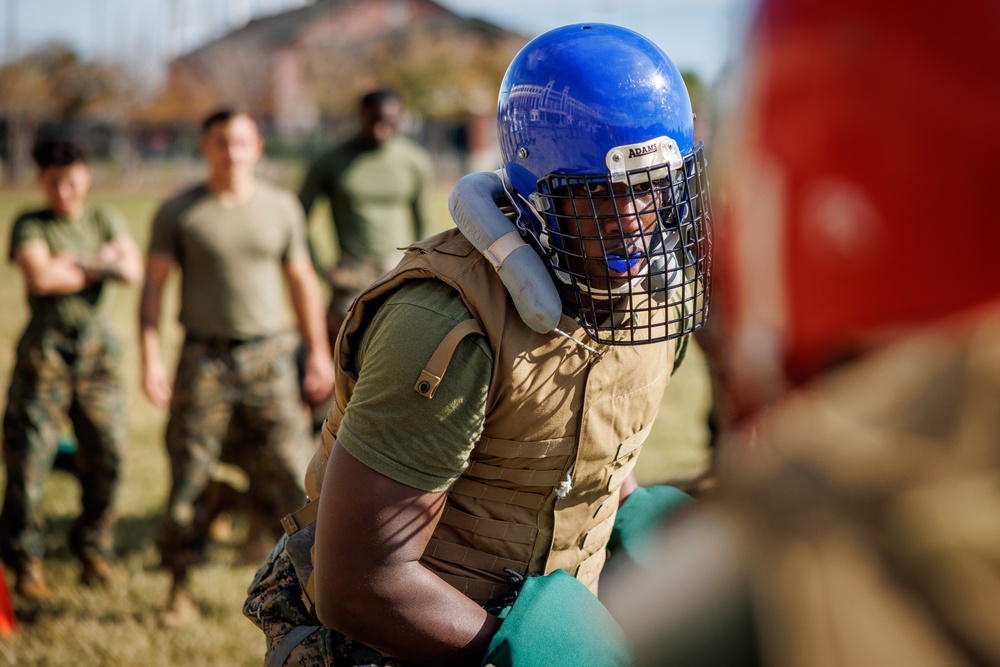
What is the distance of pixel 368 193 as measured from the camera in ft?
22.4

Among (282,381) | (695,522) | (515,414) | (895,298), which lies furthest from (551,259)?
(282,381)

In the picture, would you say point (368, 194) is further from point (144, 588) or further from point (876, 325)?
point (876, 325)

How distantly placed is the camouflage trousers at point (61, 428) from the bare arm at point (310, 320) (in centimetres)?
100

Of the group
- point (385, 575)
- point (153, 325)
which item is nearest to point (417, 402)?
point (385, 575)

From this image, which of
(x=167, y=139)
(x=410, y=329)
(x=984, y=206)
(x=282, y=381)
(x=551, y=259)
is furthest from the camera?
(x=167, y=139)

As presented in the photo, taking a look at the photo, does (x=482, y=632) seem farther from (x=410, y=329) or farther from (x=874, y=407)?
(x=874, y=407)

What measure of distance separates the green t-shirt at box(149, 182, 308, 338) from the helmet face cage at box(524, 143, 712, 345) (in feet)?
10.1

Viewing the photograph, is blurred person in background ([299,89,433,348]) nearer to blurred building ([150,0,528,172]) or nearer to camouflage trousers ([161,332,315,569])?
camouflage trousers ([161,332,315,569])

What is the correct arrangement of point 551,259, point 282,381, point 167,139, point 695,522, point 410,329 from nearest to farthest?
point 695,522
point 410,329
point 551,259
point 282,381
point 167,139

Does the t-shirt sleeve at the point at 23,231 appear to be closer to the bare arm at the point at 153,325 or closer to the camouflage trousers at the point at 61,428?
the camouflage trousers at the point at 61,428

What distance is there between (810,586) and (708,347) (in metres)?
4.46

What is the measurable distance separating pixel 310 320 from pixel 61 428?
4.60ft

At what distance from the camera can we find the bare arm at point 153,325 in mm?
5035

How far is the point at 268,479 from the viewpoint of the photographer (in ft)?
16.3
